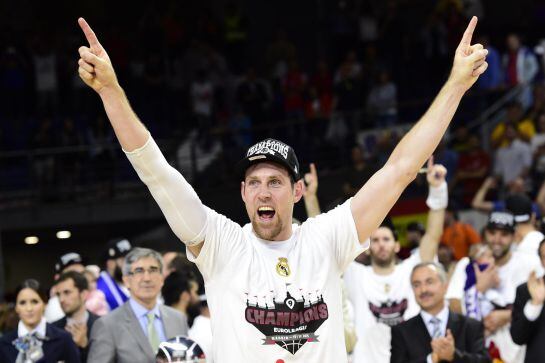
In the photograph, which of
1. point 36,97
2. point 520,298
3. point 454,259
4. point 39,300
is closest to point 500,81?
point 454,259

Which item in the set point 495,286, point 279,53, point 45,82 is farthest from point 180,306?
point 279,53

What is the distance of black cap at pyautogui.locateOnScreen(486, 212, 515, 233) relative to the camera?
10.6m

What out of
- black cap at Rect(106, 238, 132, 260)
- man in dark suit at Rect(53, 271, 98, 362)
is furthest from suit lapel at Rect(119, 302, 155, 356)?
black cap at Rect(106, 238, 132, 260)

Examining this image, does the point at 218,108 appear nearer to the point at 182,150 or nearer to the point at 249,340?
the point at 182,150

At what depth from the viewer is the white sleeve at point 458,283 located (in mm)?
9641

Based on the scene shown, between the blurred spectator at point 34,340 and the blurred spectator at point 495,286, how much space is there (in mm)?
3057

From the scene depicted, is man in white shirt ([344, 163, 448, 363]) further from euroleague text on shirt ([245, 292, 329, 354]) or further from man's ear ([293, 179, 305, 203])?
euroleague text on shirt ([245, 292, 329, 354])

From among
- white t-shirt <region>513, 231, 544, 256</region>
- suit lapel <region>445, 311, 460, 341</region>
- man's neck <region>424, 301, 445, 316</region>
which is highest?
white t-shirt <region>513, 231, 544, 256</region>

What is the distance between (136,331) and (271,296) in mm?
3313

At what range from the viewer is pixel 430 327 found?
337 inches

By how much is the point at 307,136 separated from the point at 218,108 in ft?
6.79

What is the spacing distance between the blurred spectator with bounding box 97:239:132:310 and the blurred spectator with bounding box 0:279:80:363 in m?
1.11

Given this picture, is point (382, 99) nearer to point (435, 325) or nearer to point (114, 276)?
point (114, 276)

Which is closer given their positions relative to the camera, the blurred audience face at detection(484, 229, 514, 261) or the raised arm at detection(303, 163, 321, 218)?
the raised arm at detection(303, 163, 321, 218)
